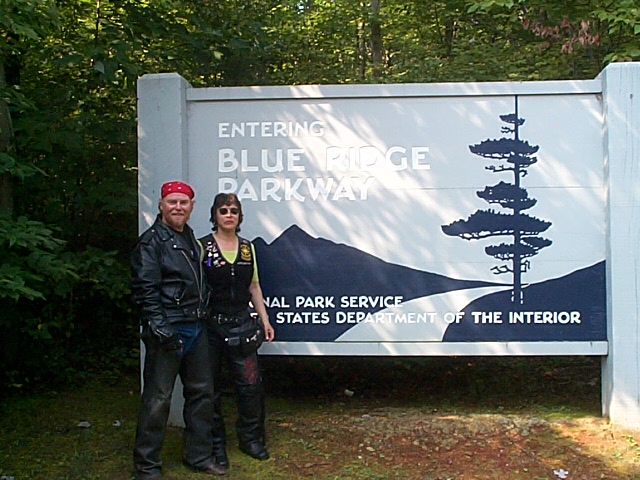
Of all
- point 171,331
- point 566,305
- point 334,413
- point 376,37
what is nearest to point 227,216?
point 171,331

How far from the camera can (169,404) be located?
4.39 m

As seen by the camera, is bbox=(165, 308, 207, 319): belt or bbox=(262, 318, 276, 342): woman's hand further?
bbox=(262, 318, 276, 342): woman's hand

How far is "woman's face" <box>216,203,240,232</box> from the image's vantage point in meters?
4.61

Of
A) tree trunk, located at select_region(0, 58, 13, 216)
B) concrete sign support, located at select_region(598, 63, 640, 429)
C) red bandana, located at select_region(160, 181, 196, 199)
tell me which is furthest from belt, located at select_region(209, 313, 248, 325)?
concrete sign support, located at select_region(598, 63, 640, 429)

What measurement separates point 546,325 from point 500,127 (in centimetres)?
151

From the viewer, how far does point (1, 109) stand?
5559 millimetres

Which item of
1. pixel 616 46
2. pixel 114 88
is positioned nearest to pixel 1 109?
pixel 114 88

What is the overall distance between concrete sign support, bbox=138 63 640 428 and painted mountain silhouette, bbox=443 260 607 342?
10mm

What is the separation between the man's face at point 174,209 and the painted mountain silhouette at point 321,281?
98 cm

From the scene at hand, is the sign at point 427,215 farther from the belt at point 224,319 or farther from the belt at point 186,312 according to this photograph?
the belt at point 186,312

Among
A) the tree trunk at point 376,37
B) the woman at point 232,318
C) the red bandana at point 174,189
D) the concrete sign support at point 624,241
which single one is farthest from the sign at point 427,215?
the tree trunk at point 376,37

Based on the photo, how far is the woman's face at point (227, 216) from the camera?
4.61 meters

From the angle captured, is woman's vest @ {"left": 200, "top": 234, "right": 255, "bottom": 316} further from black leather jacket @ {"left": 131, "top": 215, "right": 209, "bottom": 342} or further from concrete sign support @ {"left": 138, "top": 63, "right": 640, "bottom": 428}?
concrete sign support @ {"left": 138, "top": 63, "right": 640, "bottom": 428}

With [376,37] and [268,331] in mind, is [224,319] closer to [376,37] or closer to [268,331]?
[268,331]
